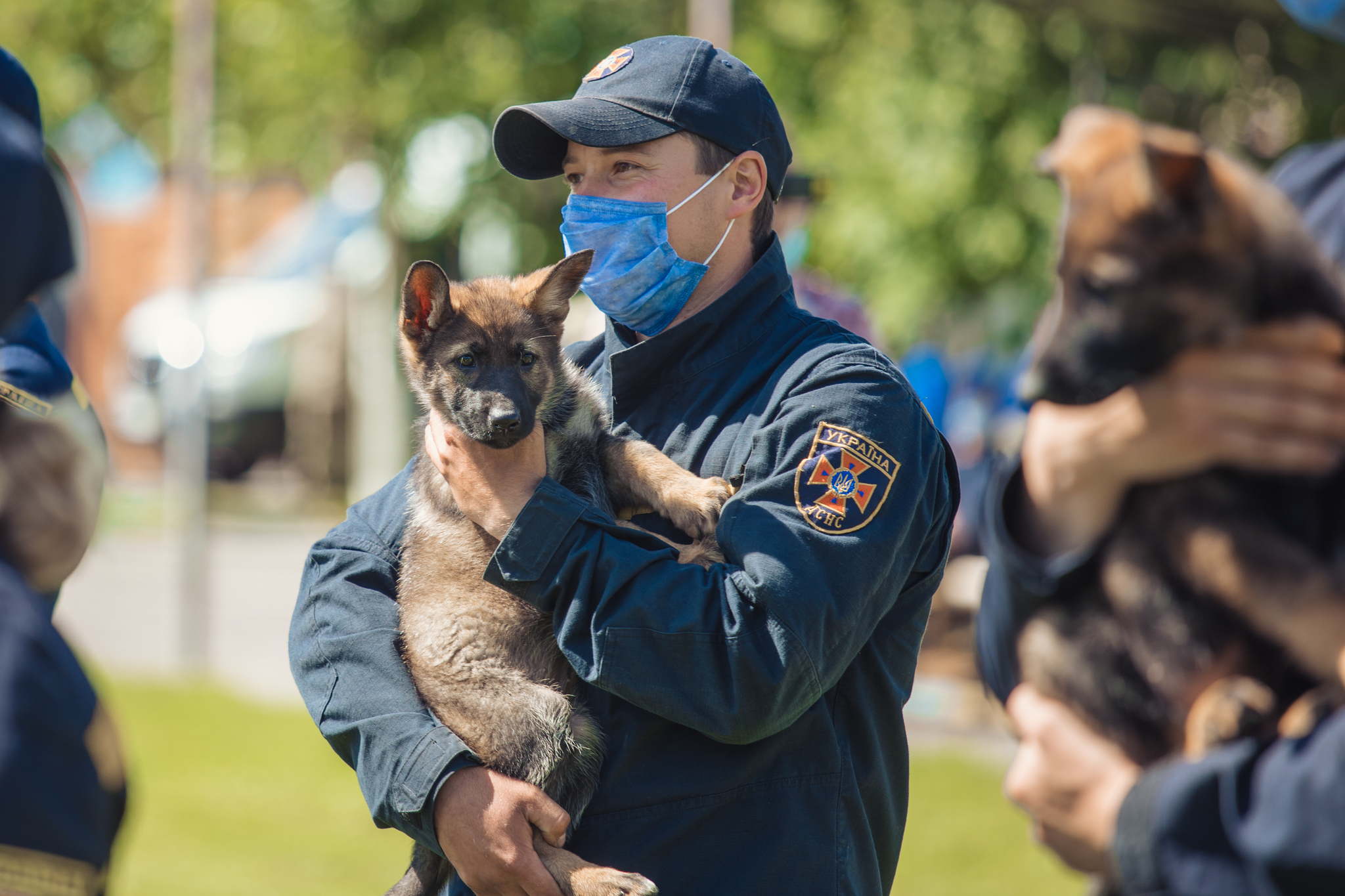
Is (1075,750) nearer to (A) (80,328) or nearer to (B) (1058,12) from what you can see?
(A) (80,328)

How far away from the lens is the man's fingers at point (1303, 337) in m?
1.75

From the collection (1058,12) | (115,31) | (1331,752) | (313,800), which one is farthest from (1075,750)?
(115,31)

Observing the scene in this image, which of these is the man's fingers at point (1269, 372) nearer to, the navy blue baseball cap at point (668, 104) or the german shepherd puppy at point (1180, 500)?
the german shepherd puppy at point (1180, 500)

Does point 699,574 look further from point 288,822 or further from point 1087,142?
point 288,822

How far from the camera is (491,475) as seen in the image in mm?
2758

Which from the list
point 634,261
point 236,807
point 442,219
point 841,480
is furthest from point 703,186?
point 442,219

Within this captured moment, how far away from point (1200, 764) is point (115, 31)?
2118 centimetres

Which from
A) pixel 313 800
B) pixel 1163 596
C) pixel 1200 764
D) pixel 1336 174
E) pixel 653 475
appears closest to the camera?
pixel 1200 764

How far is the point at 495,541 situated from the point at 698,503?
62 cm

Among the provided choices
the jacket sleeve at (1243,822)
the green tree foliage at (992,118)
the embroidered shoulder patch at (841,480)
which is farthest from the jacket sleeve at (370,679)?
Answer: the green tree foliage at (992,118)

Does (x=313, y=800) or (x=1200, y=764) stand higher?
(x=1200, y=764)

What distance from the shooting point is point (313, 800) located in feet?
26.5

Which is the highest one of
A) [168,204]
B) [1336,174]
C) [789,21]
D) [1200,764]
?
[1336,174]

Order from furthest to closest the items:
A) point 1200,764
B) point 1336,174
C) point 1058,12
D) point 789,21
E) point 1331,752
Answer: point 789,21 → point 1058,12 → point 1336,174 → point 1200,764 → point 1331,752
